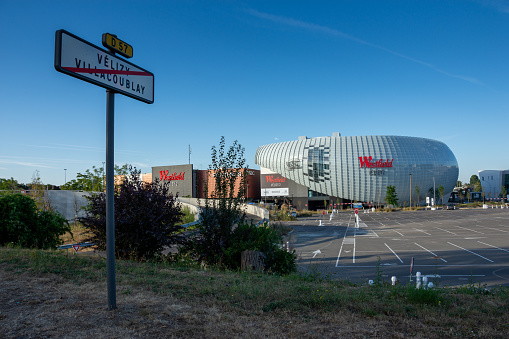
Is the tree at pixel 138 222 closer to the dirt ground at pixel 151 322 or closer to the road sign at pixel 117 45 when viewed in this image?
the dirt ground at pixel 151 322

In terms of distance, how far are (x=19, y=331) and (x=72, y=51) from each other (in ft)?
9.79

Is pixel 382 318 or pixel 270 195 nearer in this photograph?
pixel 382 318

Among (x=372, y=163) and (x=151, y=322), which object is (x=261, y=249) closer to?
(x=151, y=322)

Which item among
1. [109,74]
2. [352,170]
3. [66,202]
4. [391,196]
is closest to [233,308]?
[109,74]

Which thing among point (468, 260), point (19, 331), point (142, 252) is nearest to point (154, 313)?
point (19, 331)

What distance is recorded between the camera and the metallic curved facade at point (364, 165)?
78.6 meters

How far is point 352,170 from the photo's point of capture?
7869cm

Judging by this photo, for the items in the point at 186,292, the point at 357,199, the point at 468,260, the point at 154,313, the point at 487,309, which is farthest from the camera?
the point at 357,199

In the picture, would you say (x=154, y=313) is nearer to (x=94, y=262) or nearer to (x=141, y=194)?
(x=94, y=262)

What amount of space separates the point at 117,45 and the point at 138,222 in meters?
5.92

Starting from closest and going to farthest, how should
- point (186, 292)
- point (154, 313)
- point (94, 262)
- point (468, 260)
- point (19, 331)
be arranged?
point (19, 331), point (154, 313), point (186, 292), point (94, 262), point (468, 260)

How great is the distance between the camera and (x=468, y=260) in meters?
15.4

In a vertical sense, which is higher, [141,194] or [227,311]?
[141,194]

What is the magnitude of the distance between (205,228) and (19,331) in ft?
20.5
